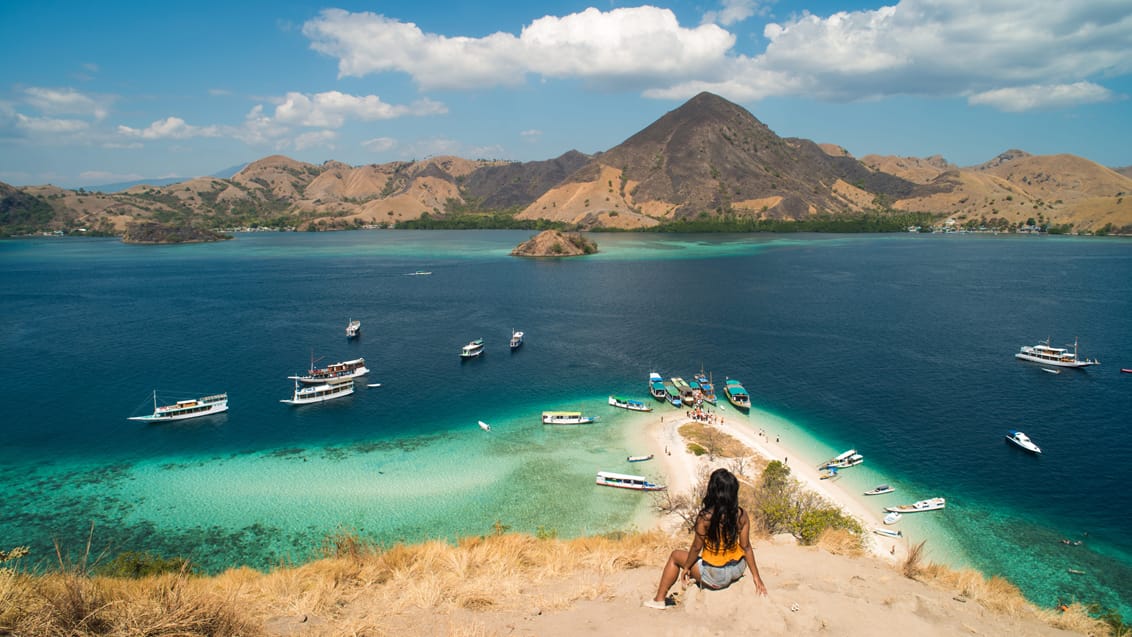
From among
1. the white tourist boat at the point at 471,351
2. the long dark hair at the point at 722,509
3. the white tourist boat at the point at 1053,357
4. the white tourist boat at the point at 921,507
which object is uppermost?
the long dark hair at the point at 722,509

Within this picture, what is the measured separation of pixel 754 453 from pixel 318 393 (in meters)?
39.7

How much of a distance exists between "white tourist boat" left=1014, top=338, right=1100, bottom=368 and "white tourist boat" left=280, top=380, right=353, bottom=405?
7271 centimetres

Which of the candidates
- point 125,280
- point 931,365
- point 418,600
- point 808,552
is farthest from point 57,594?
point 125,280

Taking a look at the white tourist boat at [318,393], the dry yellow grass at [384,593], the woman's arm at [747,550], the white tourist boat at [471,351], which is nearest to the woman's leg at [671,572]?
the woman's arm at [747,550]

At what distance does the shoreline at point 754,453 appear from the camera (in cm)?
3117

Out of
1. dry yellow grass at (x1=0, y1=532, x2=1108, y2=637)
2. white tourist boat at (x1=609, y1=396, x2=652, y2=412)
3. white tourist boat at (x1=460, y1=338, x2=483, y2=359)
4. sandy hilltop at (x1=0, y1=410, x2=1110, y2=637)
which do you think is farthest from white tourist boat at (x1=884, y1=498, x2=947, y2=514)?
white tourist boat at (x1=460, y1=338, x2=483, y2=359)

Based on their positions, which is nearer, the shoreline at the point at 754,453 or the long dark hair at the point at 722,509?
the long dark hair at the point at 722,509

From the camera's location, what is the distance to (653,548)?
1736 centimetres

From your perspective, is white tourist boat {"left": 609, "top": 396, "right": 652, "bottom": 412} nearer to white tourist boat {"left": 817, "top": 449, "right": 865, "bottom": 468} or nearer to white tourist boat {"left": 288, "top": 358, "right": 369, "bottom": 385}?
white tourist boat {"left": 817, "top": 449, "right": 865, "bottom": 468}

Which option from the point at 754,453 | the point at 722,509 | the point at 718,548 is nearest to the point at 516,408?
the point at 754,453

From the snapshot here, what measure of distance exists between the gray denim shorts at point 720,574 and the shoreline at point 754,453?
19.0 metres

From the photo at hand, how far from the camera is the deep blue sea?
33.1 metres

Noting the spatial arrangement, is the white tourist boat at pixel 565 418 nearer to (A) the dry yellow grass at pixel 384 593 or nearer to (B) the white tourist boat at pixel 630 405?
(B) the white tourist boat at pixel 630 405

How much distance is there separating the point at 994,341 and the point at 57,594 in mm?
86910
